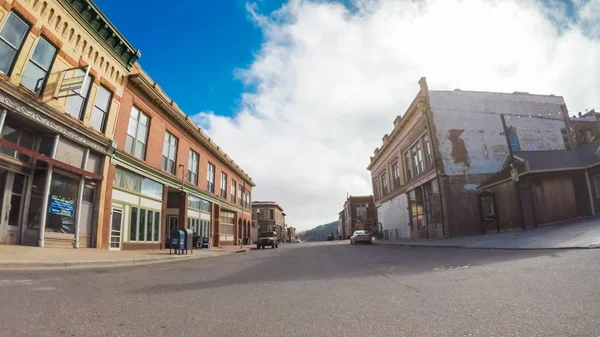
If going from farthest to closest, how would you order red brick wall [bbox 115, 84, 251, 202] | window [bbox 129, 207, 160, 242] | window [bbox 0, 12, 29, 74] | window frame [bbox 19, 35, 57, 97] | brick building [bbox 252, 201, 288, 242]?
brick building [bbox 252, 201, 288, 242] → window [bbox 129, 207, 160, 242] → red brick wall [bbox 115, 84, 251, 202] → window frame [bbox 19, 35, 57, 97] → window [bbox 0, 12, 29, 74]

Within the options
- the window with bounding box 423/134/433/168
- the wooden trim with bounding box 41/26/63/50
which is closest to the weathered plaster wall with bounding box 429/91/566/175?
the window with bounding box 423/134/433/168

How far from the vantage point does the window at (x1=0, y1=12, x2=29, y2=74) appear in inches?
460

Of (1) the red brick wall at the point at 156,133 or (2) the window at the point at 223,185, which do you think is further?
(2) the window at the point at 223,185

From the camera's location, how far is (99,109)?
16.6 m

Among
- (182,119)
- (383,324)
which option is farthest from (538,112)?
(383,324)

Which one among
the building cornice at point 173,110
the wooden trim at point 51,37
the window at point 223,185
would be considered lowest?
the window at point 223,185

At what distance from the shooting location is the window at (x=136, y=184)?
1773cm

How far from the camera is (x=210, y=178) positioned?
105 ft

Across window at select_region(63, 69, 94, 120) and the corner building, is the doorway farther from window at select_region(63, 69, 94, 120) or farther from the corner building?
the corner building

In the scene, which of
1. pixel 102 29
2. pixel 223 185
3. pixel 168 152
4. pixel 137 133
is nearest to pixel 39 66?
pixel 102 29

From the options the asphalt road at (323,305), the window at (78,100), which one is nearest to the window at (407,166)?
the asphalt road at (323,305)

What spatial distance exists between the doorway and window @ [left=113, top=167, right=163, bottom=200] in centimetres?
494

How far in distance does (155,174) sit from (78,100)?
7038 millimetres

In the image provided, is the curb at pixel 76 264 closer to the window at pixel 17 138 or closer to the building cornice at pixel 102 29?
the window at pixel 17 138
